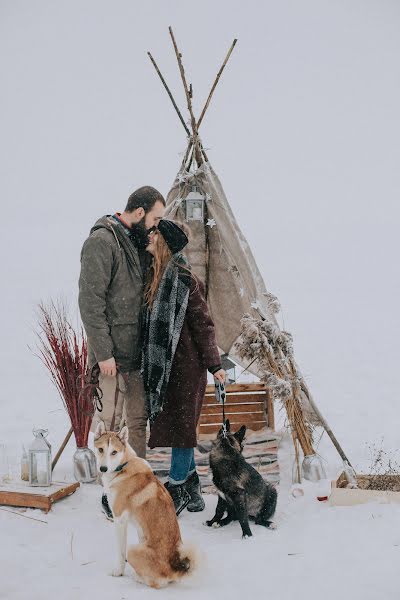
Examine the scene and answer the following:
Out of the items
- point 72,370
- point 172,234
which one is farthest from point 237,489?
point 72,370

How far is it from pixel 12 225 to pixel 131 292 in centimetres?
1760

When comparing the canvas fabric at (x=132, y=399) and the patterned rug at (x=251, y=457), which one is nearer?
the canvas fabric at (x=132, y=399)

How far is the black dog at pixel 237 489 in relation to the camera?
12.4 ft

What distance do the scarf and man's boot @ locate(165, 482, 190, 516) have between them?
0.47 meters

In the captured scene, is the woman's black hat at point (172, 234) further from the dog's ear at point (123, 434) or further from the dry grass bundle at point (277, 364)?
the dog's ear at point (123, 434)

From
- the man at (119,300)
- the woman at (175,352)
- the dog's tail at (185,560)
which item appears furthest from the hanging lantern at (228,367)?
the dog's tail at (185,560)

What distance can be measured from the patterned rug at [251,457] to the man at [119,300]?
109cm

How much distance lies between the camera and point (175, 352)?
3.96m

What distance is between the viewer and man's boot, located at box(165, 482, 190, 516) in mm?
4012

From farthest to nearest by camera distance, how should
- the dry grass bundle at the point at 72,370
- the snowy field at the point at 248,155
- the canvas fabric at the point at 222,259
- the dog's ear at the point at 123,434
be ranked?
1. the snowy field at the point at 248,155
2. the canvas fabric at the point at 222,259
3. the dry grass bundle at the point at 72,370
4. the dog's ear at the point at 123,434

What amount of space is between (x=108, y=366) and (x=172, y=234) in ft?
2.74

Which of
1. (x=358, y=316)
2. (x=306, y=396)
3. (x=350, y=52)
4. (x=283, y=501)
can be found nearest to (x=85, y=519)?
(x=283, y=501)

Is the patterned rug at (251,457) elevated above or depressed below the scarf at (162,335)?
below

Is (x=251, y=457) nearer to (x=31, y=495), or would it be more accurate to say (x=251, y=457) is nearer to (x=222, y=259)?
(x=222, y=259)
